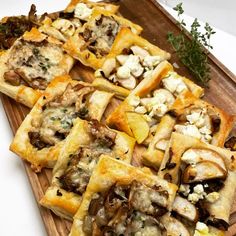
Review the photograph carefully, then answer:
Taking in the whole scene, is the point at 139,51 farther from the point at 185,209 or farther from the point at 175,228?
the point at 175,228

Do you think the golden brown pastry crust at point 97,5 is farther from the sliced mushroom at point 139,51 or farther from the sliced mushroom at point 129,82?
the sliced mushroom at point 129,82

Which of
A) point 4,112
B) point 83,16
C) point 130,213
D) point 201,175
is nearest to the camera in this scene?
point 130,213

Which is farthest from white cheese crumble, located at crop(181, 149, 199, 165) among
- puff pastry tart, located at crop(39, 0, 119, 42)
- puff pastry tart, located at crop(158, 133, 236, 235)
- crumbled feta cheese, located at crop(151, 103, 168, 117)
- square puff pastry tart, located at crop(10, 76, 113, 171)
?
puff pastry tart, located at crop(39, 0, 119, 42)

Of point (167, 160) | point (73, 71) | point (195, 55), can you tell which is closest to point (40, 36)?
point (73, 71)

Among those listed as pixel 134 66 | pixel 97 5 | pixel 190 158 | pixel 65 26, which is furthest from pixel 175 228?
pixel 97 5

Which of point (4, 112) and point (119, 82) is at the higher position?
point (119, 82)

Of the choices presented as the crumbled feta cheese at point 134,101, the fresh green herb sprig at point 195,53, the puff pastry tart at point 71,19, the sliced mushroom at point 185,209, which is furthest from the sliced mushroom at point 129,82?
the sliced mushroom at point 185,209

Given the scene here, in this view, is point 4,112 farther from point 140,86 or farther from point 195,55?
point 195,55
